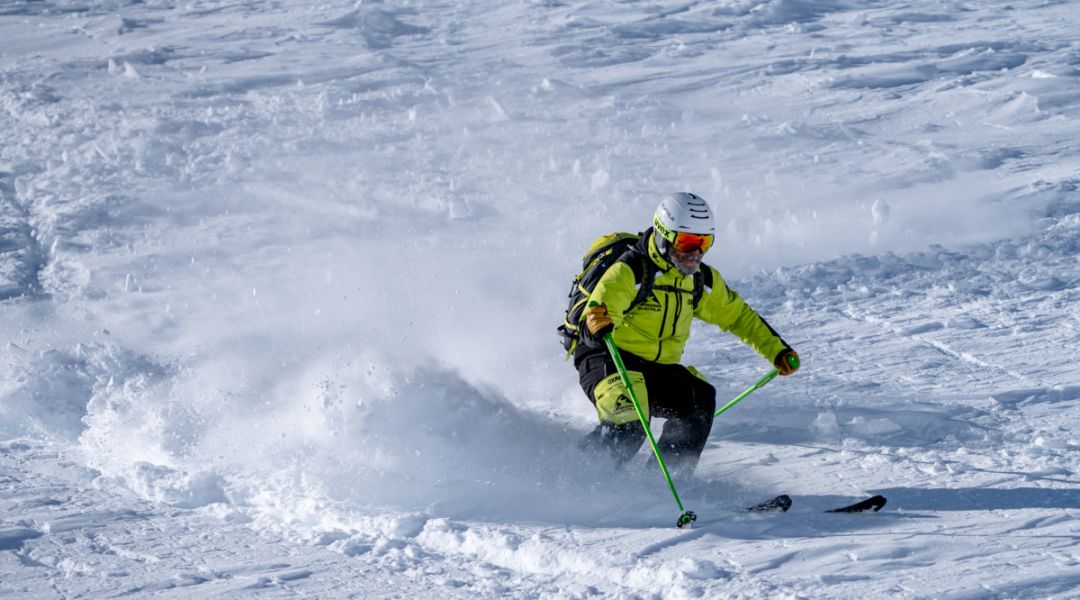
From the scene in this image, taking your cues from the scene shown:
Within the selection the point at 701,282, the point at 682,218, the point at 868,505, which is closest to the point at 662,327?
the point at 701,282

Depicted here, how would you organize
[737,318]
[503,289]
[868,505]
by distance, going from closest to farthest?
[868,505] → [737,318] → [503,289]

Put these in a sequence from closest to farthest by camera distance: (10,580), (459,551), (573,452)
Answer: (10,580) → (459,551) → (573,452)

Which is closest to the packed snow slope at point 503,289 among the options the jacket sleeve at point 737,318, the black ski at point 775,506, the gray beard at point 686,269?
the black ski at point 775,506

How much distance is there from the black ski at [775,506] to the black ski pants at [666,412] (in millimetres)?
638

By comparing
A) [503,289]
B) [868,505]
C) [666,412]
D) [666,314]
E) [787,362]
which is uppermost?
[666,314]

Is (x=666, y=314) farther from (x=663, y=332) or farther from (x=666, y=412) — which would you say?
(x=666, y=412)

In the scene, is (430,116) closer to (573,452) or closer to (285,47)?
(285,47)

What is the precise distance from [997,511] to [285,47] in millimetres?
19103

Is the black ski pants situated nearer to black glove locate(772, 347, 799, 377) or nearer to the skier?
the skier

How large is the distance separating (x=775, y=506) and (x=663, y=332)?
1.27 meters

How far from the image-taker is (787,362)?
6.52 m

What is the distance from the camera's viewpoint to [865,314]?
9.98m

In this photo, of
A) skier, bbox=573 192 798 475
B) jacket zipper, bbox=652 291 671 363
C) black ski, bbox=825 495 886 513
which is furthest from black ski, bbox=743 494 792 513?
jacket zipper, bbox=652 291 671 363

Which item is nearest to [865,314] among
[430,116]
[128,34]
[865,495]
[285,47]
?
[865,495]
